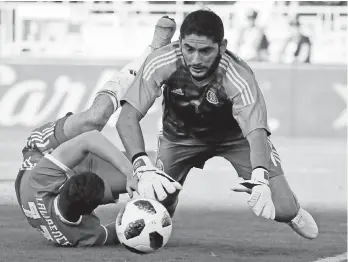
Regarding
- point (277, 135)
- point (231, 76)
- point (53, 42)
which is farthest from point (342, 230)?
point (53, 42)

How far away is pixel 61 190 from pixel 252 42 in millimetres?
14695

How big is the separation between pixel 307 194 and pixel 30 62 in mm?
9804

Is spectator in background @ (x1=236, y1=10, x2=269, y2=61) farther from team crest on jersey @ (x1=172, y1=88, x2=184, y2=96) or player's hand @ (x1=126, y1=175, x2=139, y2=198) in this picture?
player's hand @ (x1=126, y1=175, x2=139, y2=198)

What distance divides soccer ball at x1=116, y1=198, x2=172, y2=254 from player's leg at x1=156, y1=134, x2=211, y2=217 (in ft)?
4.92

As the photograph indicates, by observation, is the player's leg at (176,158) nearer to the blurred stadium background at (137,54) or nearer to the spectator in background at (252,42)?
the blurred stadium background at (137,54)

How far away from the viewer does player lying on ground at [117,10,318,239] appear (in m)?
6.89

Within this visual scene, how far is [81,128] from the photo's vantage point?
871 centimetres

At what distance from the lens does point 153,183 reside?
6559 mm

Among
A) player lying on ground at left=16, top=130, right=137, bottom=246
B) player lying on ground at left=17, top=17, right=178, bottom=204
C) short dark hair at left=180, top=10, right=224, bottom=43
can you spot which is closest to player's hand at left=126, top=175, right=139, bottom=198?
player lying on ground at left=16, top=130, right=137, bottom=246

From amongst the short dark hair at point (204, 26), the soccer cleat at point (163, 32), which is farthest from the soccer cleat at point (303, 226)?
the soccer cleat at point (163, 32)

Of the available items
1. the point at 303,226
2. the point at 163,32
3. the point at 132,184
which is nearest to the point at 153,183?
the point at 132,184

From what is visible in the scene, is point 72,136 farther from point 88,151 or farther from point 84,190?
point 84,190

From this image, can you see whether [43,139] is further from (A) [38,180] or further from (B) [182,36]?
(B) [182,36]

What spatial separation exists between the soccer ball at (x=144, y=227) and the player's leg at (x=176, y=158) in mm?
1499
